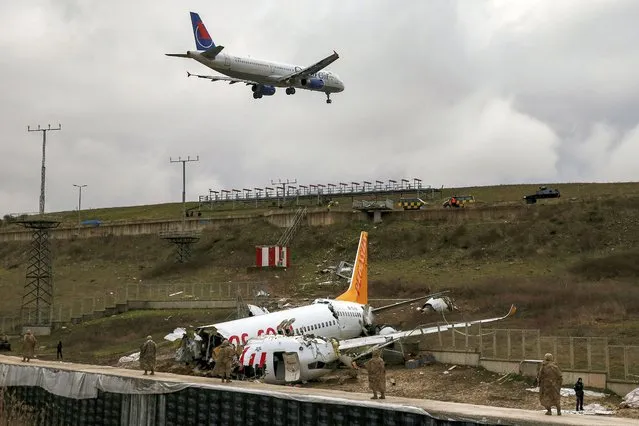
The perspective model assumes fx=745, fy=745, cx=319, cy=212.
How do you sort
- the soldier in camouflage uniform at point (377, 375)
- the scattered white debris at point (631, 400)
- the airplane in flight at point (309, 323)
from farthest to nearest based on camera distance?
the airplane in flight at point (309, 323), the scattered white debris at point (631, 400), the soldier in camouflage uniform at point (377, 375)

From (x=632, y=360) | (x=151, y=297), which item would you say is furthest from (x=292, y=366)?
(x=151, y=297)

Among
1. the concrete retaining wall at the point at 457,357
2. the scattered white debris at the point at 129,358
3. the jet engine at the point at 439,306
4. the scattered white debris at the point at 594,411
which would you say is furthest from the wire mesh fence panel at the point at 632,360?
the scattered white debris at the point at 129,358

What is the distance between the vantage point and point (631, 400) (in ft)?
85.9

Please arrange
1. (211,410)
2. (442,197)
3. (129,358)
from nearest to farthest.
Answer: (211,410) < (129,358) < (442,197)

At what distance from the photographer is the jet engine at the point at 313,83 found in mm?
76169

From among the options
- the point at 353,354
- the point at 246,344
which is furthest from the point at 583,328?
the point at 246,344

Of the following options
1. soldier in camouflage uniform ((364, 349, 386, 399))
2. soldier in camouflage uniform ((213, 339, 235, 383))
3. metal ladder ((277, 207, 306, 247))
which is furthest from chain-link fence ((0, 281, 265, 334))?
soldier in camouflage uniform ((364, 349, 386, 399))

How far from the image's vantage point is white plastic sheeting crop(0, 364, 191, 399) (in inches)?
938

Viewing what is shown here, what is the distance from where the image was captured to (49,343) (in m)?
59.9

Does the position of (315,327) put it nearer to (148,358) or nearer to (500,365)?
(500,365)

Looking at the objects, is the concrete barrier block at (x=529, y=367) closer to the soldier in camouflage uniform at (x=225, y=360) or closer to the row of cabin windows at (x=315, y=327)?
the row of cabin windows at (x=315, y=327)

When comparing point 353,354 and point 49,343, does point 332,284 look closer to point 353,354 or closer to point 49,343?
point 49,343

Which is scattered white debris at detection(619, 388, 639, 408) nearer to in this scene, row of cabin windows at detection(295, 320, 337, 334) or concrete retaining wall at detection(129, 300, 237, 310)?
row of cabin windows at detection(295, 320, 337, 334)

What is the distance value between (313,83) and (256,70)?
311 inches
